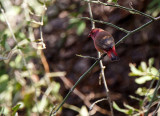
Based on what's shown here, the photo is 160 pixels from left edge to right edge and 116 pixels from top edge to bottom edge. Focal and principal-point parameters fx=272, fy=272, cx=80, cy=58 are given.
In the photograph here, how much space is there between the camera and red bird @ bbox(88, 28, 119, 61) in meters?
1.88

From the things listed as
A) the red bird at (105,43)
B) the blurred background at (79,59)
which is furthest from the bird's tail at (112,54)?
the blurred background at (79,59)

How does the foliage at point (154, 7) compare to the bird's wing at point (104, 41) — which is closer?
the bird's wing at point (104, 41)

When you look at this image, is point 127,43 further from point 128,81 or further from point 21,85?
point 21,85

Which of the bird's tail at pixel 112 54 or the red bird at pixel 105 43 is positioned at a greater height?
the red bird at pixel 105 43

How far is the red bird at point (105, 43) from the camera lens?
188cm

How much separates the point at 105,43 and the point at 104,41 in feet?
0.16

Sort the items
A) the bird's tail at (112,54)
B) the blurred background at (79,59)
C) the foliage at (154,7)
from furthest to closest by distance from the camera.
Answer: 1. the blurred background at (79,59)
2. the foliage at (154,7)
3. the bird's tail at (112,54)

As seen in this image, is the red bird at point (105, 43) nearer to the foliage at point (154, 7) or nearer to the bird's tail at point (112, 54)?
the bird's tail at point (112, 54)

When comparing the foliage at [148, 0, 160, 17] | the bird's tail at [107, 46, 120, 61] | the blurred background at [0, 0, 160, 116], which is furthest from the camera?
the blurred background at [0, 0, 160, 116]

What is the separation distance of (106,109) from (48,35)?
183 cm

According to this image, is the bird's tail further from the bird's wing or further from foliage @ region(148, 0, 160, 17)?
foliage @ region(148, 0, 160, 17)

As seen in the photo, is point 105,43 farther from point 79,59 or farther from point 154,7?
point 79,59

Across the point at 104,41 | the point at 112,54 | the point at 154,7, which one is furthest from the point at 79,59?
the point at 112,54

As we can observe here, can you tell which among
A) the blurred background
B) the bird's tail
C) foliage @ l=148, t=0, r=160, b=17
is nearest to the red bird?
the bird's tail
